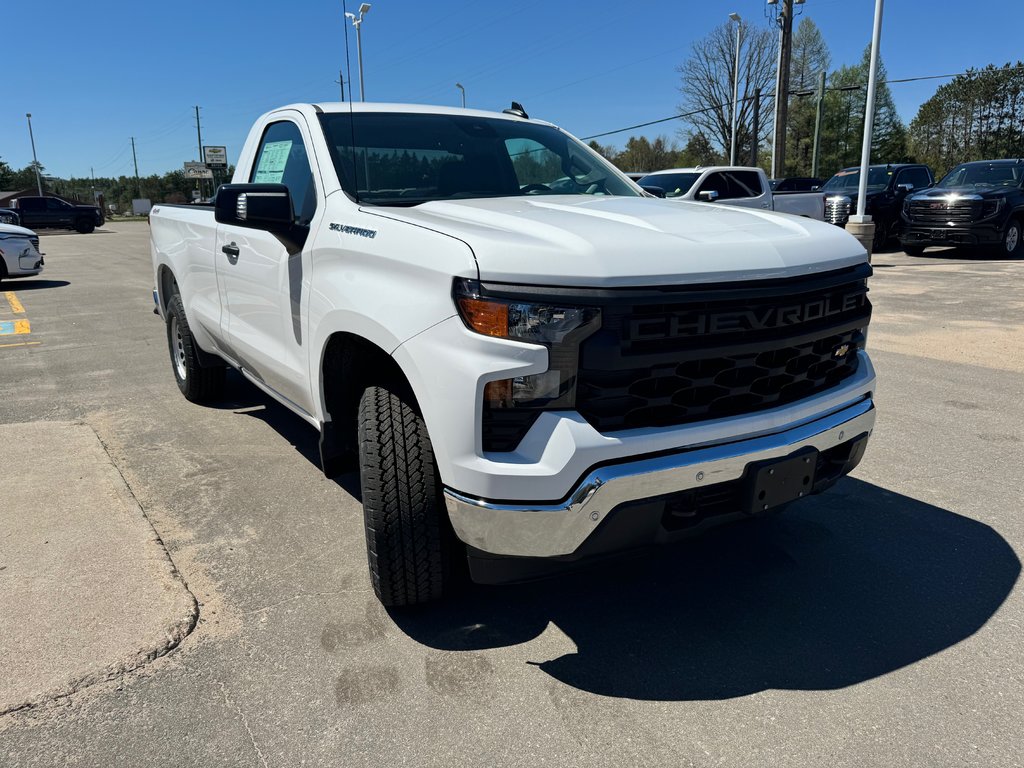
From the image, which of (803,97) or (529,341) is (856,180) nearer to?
(529,341)

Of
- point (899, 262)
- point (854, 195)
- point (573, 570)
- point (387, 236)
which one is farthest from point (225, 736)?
point (854, 195)

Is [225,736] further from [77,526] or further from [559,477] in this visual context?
[77,526]

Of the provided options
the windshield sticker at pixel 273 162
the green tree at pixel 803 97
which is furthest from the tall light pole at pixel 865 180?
the green tree at pixel 803 97

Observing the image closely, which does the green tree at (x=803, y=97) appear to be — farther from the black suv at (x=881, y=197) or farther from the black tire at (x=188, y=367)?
the black tire at (x=188, y=367)

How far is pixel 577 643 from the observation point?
2693 mm

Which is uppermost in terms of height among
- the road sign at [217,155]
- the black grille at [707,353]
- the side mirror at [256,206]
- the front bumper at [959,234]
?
the road sign at [217,155]

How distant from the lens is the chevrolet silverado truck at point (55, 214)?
36875 millimetres

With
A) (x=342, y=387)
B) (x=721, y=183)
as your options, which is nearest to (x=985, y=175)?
(x=721, y=183)

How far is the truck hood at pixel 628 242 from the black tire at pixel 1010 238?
1468 cm

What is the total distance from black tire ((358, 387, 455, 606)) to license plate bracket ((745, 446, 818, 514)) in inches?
39.6

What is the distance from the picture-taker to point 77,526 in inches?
141

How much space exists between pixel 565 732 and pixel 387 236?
5.44 ft

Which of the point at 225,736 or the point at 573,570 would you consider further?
the point at 573,570

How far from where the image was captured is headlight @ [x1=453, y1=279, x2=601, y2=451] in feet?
7.13
